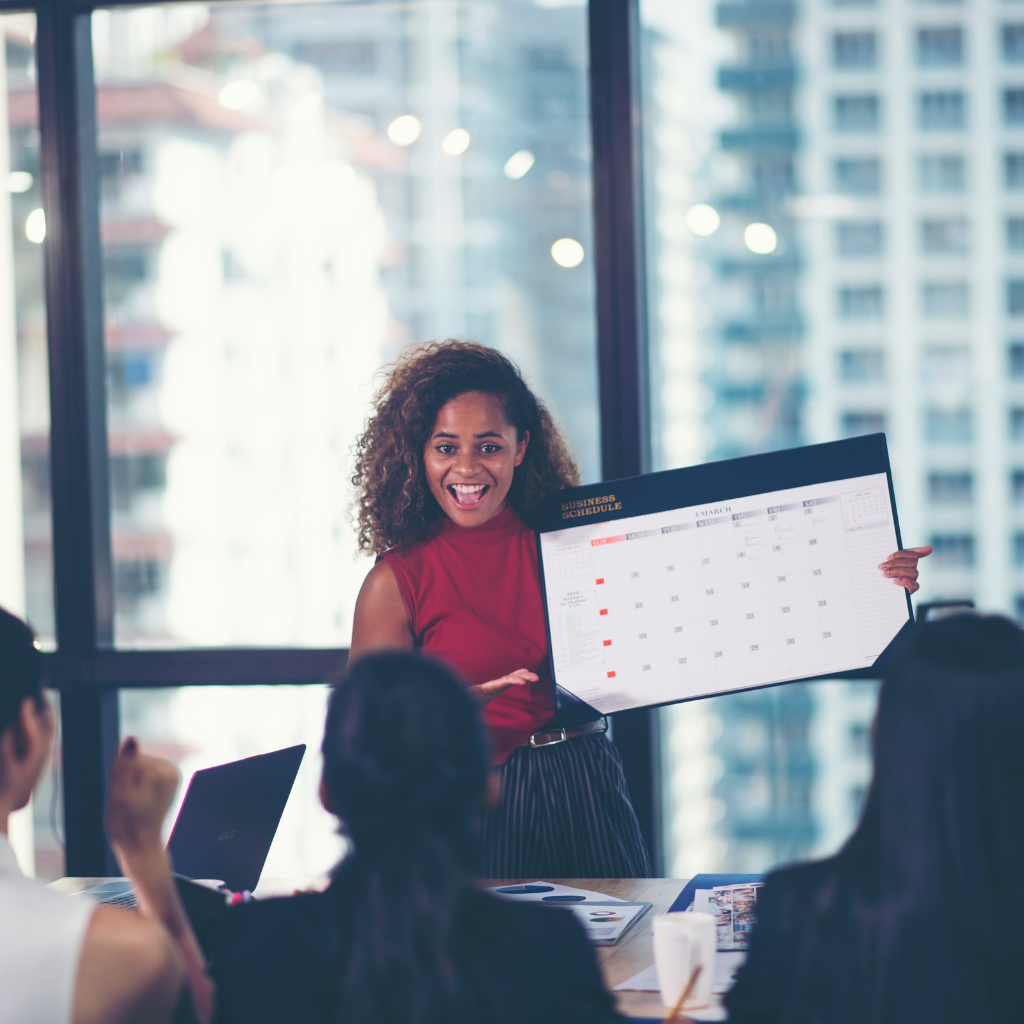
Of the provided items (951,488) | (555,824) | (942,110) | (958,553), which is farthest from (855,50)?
(555,824)

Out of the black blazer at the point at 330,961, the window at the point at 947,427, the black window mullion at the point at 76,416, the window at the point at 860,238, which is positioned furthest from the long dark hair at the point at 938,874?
the black window mullion at the point at 76,416

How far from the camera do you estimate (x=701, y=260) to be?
9.37 feet

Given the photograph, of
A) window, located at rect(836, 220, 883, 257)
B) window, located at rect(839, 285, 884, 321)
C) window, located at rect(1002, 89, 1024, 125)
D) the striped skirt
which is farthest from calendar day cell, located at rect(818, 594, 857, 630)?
window, located at rect(1002, 89, 1024, 125)

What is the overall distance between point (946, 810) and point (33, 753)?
951mm

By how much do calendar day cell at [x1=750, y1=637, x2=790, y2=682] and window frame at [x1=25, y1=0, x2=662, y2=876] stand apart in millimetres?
787

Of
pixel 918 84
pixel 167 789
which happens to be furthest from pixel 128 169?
pixel 167 789

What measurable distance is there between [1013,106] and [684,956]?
239cm

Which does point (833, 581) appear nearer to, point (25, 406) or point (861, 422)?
point (861, 422)

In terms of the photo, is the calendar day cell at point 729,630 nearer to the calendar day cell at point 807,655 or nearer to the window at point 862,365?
the calendar day cell at point 807,655

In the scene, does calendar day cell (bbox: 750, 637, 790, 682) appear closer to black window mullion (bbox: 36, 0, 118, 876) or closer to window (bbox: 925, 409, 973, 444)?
window (bbox: 925, 409, 973, 444)

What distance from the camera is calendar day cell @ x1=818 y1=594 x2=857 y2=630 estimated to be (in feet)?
6.69

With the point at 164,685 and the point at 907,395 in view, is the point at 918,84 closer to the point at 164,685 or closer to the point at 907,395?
the point at 907,395

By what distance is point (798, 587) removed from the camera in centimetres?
206

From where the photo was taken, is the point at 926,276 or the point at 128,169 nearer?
the point at 926,276
